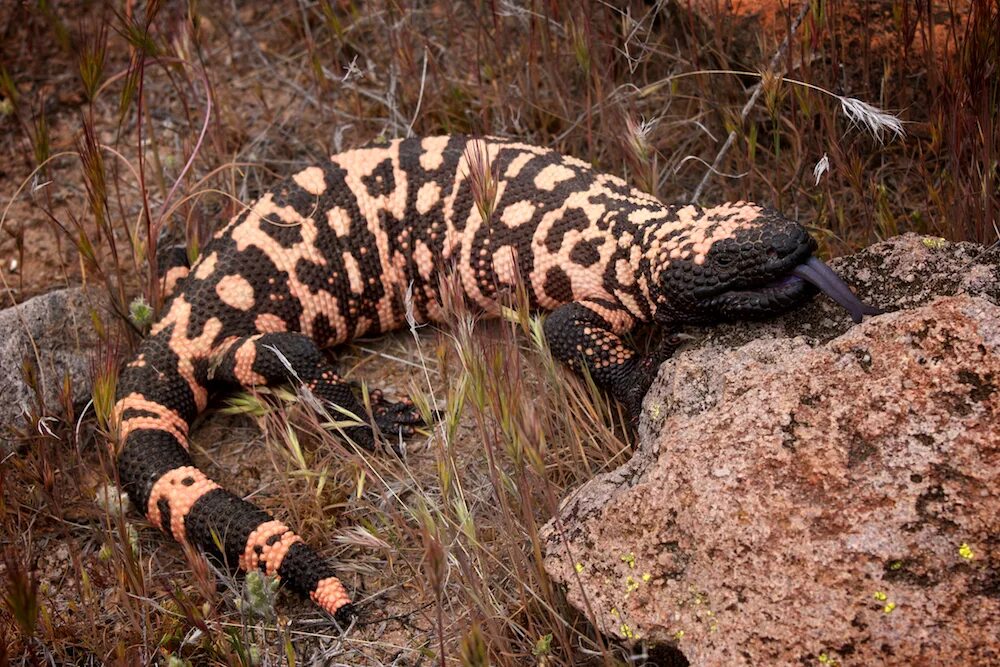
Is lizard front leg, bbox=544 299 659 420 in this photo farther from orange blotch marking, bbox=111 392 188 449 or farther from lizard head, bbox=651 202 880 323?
orange blotch marking, bbox=111 392 188 449

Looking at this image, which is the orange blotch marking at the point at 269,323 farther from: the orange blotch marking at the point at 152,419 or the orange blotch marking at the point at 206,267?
the orange blotch marking at the point at 152,419

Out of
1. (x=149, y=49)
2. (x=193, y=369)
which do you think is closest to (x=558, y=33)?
(x=149, y=49)

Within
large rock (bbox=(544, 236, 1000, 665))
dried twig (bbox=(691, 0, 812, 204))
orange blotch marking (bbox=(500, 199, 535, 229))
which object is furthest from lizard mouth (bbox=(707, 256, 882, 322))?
orange blotch marking (bbox=(500, 199, 535, 229))

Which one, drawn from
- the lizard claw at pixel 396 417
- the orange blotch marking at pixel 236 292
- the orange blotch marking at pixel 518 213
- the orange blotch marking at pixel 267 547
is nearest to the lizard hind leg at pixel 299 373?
the lizard claw at pixel 396 417

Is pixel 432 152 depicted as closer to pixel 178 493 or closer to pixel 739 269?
pixel 739 269

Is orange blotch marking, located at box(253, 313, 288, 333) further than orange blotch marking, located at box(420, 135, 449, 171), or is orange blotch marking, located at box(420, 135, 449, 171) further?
orange blotch marking, located at box(420, 135, 449, 171)

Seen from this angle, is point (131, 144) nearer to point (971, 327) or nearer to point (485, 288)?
point (485, 288)

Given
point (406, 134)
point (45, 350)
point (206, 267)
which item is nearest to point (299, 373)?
point (206, 267)
